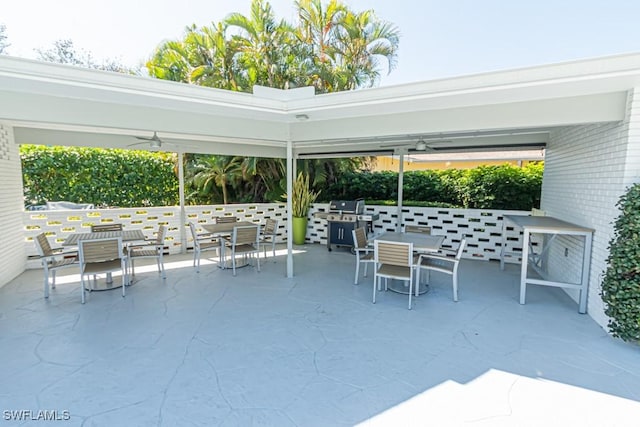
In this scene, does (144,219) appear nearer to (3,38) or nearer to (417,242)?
(417,242)

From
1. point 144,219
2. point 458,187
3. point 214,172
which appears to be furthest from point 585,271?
point 214,172

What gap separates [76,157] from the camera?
8000 mm

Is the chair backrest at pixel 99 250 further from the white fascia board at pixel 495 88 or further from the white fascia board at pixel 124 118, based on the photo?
the white fascia board at pixel 495 88

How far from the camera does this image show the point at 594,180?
4.25 m

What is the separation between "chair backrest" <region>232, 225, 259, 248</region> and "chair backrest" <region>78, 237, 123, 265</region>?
1755 millimetres

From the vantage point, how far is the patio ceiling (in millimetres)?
3213

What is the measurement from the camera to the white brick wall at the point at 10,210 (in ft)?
17.4

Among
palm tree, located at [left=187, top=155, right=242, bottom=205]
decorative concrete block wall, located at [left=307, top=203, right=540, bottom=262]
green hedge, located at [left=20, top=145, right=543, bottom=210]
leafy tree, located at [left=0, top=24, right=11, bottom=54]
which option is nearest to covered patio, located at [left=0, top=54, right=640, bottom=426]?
decorative concrete block wall, located at [left=307, top=203, right=540, bottom=262]

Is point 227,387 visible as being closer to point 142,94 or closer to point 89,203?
point 142,94

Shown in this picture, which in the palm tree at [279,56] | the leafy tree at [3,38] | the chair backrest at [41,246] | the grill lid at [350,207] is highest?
the leafy tree at [3,38]

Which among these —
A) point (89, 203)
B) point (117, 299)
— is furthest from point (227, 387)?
point (89, 203)

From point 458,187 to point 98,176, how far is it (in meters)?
9.19

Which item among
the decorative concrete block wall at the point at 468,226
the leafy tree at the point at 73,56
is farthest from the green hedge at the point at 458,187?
the leafy tree at the point at 73,56

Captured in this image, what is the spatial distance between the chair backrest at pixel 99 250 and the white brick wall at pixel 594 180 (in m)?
6.22
